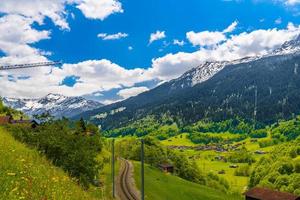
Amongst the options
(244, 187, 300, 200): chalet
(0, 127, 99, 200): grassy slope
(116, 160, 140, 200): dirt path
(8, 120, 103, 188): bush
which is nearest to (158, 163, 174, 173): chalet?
(116, 160, 140, 200): dirt path

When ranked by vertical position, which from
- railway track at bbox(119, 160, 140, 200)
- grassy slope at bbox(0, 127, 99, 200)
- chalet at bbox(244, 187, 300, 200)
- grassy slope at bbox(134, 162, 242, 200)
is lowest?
chalet at bbox(244, 187, 300, 200)

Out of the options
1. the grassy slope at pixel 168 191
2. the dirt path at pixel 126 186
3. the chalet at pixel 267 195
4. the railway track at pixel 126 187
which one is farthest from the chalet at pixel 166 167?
the chalet at pixel 267 195

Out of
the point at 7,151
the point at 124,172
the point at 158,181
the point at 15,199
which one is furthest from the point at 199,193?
the point at 15,199

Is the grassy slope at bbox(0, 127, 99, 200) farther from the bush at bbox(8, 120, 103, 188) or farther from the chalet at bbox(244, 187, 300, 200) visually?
the chalet at bbox(244, 187, 300, 200)

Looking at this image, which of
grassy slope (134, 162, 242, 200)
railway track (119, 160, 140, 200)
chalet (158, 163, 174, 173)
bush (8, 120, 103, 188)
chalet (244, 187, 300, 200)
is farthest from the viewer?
chalet (158, 163, 174, 173)

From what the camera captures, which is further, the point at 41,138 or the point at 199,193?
the point at 199,193

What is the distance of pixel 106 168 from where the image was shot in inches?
4528

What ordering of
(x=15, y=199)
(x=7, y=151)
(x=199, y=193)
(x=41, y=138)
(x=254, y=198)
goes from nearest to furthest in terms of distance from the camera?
(x=15, y=199), (x=7, y=151), (x=41, y=138), (x=199, y=193), (x=254, y=198)

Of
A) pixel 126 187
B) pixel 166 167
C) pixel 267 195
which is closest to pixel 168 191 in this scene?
pixel 126 187

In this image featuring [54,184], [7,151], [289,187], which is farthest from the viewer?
[289,187]

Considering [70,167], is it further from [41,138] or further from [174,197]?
[174,197]

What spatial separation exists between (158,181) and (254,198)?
2778 centimetres

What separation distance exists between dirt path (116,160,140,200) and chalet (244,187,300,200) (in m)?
35.2

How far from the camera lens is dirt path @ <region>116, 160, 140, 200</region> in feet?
280
